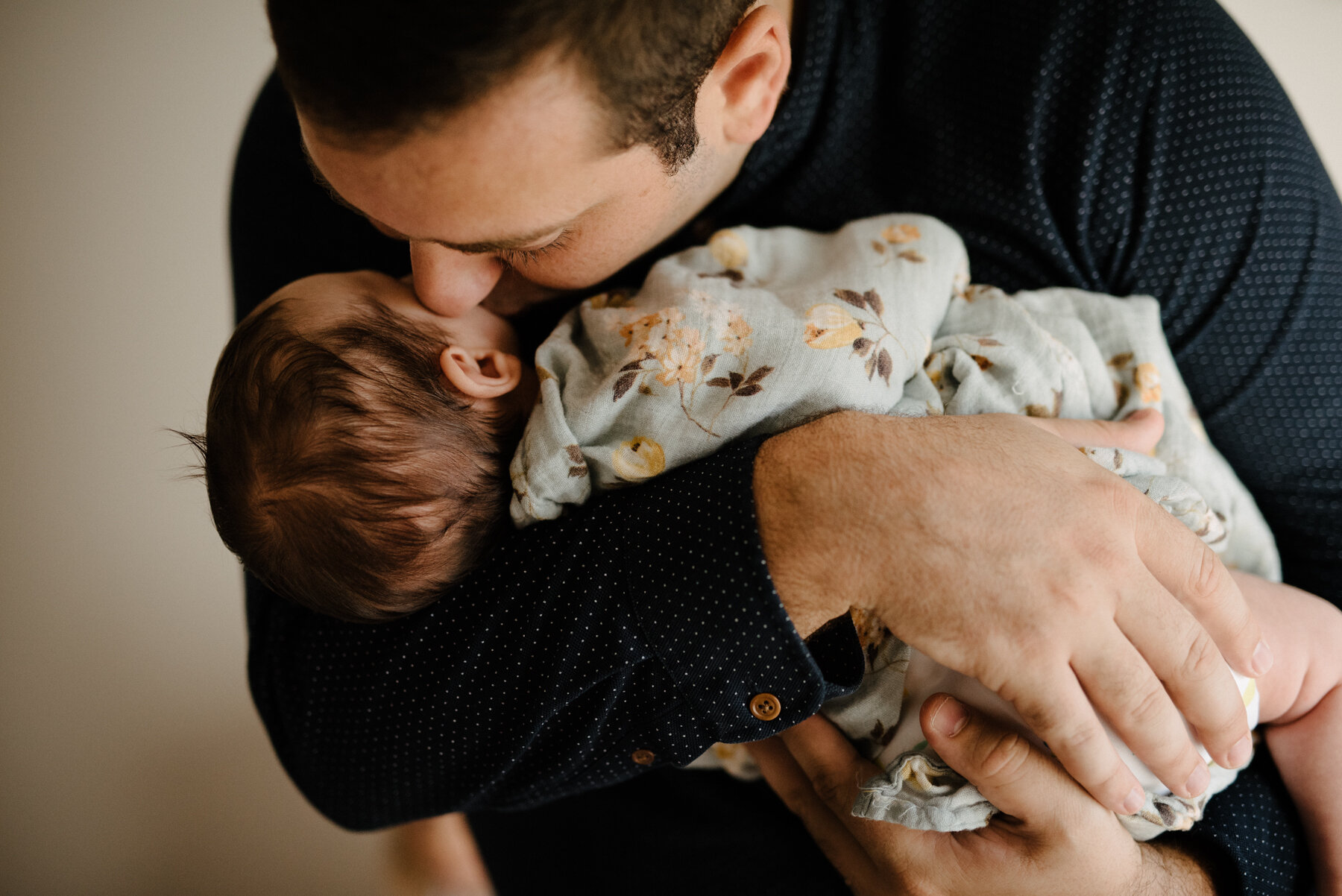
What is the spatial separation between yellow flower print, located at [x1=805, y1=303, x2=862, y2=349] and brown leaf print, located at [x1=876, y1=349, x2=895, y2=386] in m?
0.04

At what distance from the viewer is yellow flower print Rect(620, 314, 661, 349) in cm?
90

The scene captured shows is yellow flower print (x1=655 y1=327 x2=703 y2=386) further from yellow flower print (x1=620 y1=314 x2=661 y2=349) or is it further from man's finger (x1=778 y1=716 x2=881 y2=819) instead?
man's finger (x1=778 y1=716 x2=881 y2=819)

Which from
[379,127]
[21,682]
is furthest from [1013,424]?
[21,682]

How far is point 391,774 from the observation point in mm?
1003

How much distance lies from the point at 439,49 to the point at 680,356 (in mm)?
390

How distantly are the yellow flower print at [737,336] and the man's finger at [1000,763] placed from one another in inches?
17.7

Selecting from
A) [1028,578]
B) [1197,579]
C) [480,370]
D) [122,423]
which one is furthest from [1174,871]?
[122,423]

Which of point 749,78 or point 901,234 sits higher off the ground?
point 749,78

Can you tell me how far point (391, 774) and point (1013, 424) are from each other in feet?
2.93

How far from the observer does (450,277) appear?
0.93m

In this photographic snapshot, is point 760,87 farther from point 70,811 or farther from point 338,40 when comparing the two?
point 70,811

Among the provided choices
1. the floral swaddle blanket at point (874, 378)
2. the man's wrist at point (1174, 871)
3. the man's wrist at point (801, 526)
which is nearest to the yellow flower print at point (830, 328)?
Answer: the floral swaddle blanket at point (874, 378)

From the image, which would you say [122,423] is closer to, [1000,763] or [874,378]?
[874,378]

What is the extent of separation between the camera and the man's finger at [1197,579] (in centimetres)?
78
